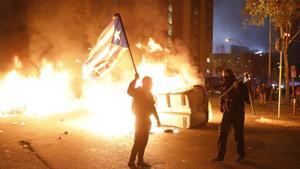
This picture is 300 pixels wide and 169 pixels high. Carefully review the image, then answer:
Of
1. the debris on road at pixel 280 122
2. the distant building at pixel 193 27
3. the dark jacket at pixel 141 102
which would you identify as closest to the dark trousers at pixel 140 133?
the dark jacket at pixel 141 102

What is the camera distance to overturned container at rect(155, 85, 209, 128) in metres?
12.9

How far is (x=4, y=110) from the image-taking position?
61.0 feet

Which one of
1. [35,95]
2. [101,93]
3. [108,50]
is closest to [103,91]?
[101,93]

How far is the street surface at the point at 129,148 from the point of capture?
7.92 meters

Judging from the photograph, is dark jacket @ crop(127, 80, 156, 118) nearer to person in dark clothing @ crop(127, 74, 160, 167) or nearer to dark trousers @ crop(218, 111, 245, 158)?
person in dark clothing @ crop(127, 74, 160, 167)

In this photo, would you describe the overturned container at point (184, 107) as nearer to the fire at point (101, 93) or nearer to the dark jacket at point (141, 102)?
the fire at point (101, 93)

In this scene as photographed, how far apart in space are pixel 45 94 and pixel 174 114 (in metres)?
13.3

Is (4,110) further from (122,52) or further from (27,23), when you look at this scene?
(27,23)

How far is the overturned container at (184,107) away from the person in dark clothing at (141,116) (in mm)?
5273

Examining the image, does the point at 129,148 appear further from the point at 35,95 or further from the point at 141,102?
the point at 35,95

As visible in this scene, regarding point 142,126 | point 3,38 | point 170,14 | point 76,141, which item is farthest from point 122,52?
point 170,14

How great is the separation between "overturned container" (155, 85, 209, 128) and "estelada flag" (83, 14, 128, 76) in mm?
3327

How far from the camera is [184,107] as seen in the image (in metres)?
13.0

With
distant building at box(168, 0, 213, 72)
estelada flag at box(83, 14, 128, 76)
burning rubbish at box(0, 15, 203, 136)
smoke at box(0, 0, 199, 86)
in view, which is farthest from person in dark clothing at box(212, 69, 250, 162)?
distant building at box(168, 0, 213, 72)
